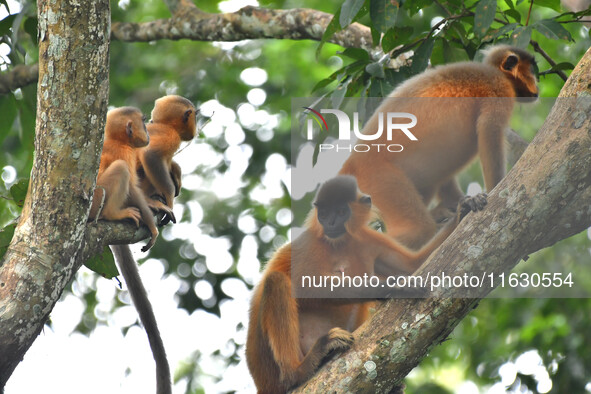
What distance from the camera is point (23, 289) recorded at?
122 inches

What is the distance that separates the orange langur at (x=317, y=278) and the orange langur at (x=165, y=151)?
3.55ft

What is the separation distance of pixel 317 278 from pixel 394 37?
6.11ft

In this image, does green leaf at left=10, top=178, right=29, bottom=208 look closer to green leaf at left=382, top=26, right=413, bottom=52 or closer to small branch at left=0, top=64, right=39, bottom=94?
small branch at left=0, top=64, right=39, bottom=94

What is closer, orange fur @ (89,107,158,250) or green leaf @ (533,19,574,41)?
green leaf @ (533,19,574,41)

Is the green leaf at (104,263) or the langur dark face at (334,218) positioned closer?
the langur dark face at (334,218)

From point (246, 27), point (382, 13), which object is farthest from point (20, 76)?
point (382, 13)

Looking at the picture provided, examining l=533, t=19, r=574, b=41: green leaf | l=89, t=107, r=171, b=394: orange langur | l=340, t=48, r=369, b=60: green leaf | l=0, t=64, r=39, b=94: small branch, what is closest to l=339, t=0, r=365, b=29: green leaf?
l=340, t=48, r=369, b=60: green leaf

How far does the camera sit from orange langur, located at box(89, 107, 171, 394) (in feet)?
13.1

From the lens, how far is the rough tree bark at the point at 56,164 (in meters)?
3.08

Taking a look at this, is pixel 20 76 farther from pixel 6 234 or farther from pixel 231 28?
pixel 6 234

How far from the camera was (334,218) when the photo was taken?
152 inches

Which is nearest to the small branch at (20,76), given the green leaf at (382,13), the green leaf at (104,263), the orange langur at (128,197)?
the orange langur at (128,197)

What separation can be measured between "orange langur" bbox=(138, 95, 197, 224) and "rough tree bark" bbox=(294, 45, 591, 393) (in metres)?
1.91

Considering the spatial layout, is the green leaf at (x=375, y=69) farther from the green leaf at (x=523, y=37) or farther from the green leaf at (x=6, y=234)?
the green leaf at (x=6, y=234)
